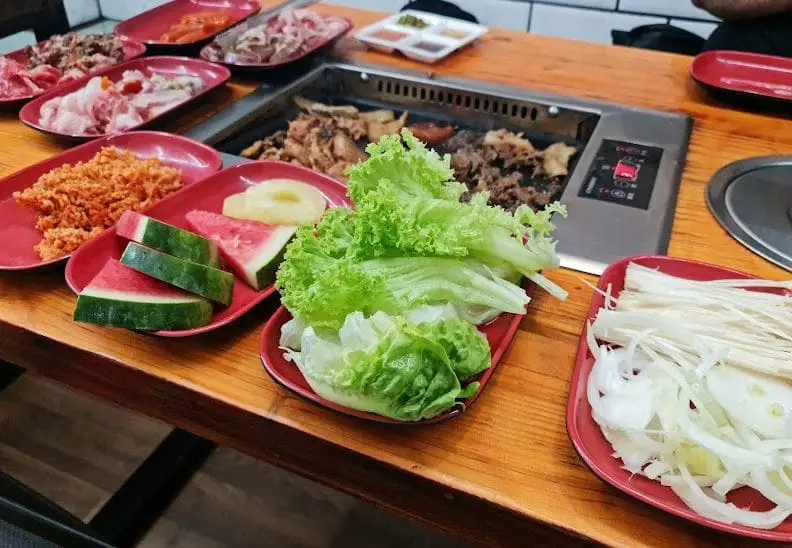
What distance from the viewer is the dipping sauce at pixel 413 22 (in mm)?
Answer: 2615

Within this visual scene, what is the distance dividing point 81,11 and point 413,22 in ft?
13.3

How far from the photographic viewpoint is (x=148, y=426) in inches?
99.2

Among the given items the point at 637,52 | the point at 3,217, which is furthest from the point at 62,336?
the point at 637,52

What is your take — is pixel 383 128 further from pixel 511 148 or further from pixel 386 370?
pixel 386 370

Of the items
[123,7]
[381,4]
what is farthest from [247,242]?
[123,7]

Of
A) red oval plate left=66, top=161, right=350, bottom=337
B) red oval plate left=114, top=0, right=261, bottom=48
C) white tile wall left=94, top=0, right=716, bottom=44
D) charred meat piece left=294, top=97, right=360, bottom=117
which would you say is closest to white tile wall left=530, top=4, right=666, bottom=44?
white tile wall left=94, top=0, right=716, bottom=44

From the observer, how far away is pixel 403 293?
1057 mm

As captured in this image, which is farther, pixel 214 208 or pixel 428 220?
pixel 214 208

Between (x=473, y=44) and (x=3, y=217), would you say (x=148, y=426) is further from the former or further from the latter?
(x=473, y=44)

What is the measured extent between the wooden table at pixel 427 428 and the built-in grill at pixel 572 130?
0.29 feet

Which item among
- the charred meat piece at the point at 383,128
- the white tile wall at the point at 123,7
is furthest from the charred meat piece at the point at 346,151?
the white tile wall at the point at 123,7

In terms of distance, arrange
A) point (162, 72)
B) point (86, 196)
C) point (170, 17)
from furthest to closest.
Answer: point (170, 17) → point (162, 72) → point (86, 196)

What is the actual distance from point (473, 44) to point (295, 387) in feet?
6.43

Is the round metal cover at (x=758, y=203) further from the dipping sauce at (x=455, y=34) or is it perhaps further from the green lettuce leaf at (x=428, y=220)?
the dipping sauce at (x=455, y=34)
